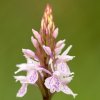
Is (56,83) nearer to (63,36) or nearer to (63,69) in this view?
(63,69)

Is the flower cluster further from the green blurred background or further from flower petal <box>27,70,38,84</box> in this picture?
the green blurred background

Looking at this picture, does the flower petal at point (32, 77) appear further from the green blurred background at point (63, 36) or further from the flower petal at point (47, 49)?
the green blurred background at point (63, 36)

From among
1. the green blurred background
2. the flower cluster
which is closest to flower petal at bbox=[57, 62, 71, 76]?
the flower cluster

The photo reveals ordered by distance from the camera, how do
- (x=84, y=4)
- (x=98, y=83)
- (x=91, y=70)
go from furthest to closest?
(x=84, y=4) → (x=91, y=70) → (x=98, y=83)

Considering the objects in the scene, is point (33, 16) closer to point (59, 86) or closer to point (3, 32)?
point (3, 32)

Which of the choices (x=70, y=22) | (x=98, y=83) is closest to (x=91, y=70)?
(x=98, y=83)

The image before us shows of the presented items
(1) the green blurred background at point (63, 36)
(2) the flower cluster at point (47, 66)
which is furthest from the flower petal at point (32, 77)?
(1) the green blurred background at point (63, 36)
